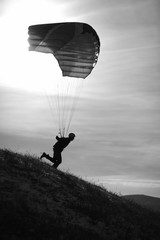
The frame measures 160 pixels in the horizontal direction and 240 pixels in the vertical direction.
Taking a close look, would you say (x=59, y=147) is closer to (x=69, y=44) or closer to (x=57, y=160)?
(x=57, y=160)

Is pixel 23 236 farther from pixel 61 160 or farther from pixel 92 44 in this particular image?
Result: pixel 92 44

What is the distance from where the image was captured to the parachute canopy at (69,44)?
21859 millimetres

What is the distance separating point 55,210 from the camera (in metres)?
14.3

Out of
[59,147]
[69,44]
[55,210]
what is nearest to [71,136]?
[59,147]

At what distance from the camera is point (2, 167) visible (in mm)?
16500

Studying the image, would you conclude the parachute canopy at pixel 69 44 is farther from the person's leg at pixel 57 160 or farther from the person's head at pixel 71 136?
the person's leg at pixel 57 160

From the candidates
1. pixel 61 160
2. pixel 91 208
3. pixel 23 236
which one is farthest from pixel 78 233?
pixel 61 160

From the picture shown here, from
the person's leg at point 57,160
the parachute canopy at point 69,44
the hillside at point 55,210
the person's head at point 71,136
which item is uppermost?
the parachute canopy at point 69,44

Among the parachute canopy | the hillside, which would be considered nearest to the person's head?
the hillside

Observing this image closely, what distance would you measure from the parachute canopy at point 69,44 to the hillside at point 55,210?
6542mm

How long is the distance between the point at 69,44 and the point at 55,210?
11.7m

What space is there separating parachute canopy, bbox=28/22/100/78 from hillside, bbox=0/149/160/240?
6.54m

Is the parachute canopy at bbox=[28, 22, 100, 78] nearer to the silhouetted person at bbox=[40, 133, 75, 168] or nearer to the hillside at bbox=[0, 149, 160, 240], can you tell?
the silhouetted person at bbox=[40, 133, 75, 168]

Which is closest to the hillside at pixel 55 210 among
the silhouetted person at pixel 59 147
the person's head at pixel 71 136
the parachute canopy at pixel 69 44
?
the silhouetted person at pixel 59 147
